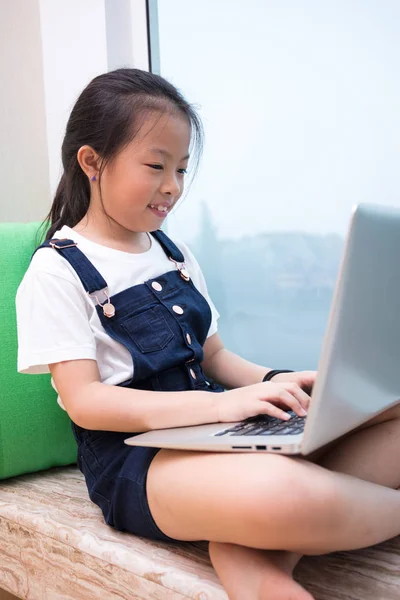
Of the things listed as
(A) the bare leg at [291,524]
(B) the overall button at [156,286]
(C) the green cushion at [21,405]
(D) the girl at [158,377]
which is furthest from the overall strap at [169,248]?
(A) the bare leg at [291,524]

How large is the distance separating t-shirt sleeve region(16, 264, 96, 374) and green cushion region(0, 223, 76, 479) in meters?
0.19

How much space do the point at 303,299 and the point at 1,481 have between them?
68cm

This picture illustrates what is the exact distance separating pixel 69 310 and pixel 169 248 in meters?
0.28

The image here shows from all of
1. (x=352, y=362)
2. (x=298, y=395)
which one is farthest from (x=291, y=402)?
(x=352, y=362)

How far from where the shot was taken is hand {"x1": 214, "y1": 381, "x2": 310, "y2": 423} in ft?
2.70

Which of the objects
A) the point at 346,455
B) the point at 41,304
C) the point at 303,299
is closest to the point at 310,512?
the point at 346,455

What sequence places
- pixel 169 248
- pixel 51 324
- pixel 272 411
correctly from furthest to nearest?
pixel 169 248 → pixel 51 324 → pixel 272 411

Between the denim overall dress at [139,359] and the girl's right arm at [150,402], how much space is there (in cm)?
3

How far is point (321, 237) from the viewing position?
1369 mm

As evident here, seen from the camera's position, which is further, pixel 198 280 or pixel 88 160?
pixel 198 280

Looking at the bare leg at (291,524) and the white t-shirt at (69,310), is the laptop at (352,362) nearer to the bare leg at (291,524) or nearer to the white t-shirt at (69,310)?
the bare leg at (291,524)

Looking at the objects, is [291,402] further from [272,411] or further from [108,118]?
[108,118]

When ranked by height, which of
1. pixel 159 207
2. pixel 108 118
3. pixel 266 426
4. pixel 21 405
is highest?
pixel 108 118

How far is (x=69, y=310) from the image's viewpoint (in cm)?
95
